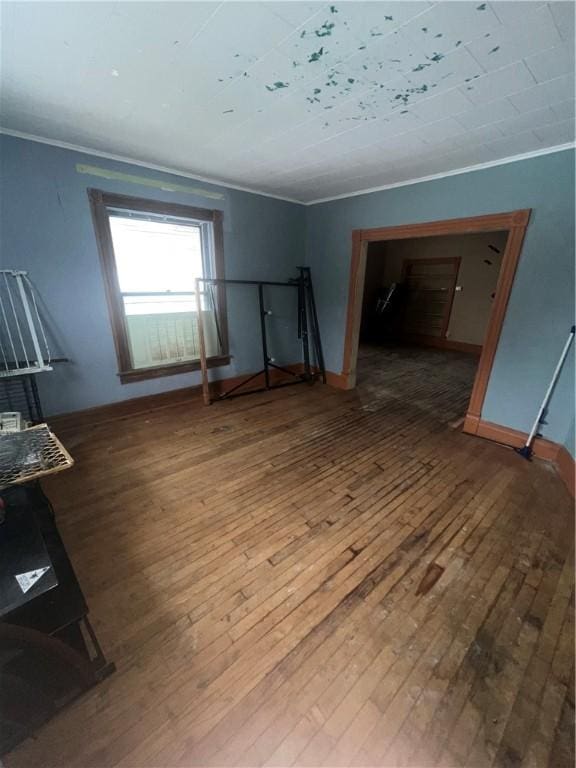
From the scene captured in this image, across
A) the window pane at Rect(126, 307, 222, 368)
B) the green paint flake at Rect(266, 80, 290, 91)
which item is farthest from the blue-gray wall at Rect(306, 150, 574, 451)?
the window pane at Rect(126, 307, 222, 368)

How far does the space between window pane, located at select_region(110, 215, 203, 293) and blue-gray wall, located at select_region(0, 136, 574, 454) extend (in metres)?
0.25

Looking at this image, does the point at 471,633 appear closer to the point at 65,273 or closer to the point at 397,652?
the point at 397,652

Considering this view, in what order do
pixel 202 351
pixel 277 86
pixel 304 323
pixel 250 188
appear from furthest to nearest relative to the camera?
pixel 304 323, pixel 250 188, pixel 202 351, pixel 277 86

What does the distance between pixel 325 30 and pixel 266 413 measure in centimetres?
281

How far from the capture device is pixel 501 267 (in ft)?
8.28

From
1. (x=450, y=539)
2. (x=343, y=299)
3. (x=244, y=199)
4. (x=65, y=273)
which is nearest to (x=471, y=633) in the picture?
(x=450, y=539)

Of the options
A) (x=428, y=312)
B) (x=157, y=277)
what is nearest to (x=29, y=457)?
(x=157, y=277)

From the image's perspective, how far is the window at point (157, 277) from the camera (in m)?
2.80

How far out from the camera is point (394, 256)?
7.63 meters

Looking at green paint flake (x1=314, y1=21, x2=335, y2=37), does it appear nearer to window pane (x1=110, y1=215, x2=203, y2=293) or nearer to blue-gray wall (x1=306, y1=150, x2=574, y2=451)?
blue-gray wall (x1=306, y1=150, x2=574, y2=451)

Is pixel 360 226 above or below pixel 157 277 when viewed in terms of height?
above

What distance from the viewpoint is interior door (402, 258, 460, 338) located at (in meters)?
6.72

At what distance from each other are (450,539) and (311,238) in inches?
153

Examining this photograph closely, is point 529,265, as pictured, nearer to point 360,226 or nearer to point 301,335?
point 360,226
